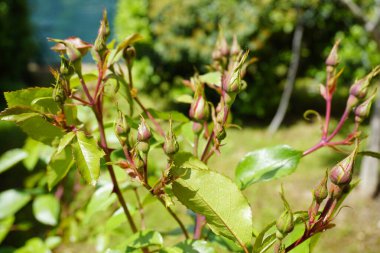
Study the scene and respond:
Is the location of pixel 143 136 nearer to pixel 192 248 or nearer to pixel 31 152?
pixel 192 248

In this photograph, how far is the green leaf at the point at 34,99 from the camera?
72cm

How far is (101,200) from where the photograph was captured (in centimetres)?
103

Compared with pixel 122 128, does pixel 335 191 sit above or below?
below

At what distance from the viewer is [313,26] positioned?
5832mm

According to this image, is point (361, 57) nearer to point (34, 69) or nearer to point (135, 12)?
point (135, 12)

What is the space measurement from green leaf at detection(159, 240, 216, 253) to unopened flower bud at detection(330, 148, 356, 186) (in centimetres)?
23

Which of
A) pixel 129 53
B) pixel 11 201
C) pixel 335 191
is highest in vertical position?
pixel 129 53

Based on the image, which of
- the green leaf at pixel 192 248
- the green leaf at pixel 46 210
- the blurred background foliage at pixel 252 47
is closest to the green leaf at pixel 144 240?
the green leaf at pixel 192 248

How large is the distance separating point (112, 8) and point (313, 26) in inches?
258

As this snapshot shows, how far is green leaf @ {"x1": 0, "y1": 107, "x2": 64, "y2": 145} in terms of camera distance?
683mm

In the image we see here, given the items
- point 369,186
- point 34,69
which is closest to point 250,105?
point 369,186

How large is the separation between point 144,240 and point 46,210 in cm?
66

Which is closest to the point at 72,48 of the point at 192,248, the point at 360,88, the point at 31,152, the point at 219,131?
the point at 219,131

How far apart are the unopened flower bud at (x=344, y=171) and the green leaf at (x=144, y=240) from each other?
332 mm
